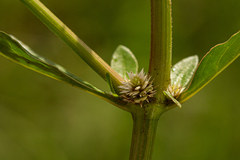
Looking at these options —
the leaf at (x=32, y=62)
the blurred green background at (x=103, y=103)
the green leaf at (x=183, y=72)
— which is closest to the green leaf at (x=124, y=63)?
the green leaf at (x=183, y=72)

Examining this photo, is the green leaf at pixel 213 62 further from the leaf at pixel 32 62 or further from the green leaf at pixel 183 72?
the leaf at pixel 32 62

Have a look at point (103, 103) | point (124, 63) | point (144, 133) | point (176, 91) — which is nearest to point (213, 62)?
point (176, 91)

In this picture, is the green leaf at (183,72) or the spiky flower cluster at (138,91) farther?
the green leaf at (183,72)

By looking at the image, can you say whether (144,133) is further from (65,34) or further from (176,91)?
(65,34)

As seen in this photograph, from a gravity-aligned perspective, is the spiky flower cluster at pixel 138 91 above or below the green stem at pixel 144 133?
above

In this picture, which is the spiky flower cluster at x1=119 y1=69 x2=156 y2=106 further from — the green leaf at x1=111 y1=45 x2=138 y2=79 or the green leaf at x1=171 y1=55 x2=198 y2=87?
the green leaf at x1=111 y1=45 x2=138 y2=79

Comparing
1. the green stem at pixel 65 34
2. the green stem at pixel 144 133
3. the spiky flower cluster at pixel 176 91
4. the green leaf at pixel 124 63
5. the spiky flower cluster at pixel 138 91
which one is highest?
the green leaf at pixel 124 63
